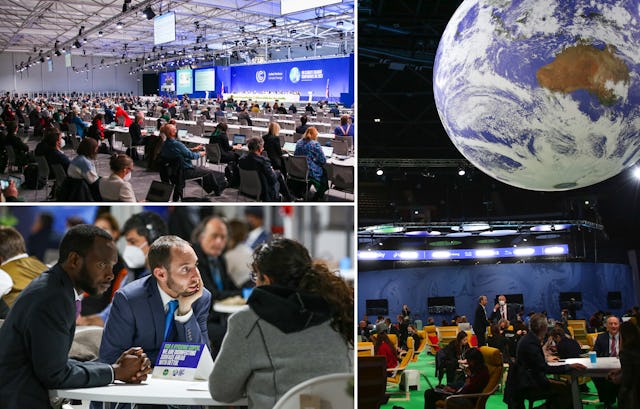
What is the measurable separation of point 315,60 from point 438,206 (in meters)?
5.11

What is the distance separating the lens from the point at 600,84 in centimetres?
217

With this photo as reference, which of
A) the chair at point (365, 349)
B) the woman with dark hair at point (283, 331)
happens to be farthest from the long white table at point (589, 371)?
the woman with dark hair at point (283, 331)

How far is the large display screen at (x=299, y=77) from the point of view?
11.2 feet

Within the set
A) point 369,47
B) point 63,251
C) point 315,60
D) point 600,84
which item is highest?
point 369,47

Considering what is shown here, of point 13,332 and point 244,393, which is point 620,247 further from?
point 13,332

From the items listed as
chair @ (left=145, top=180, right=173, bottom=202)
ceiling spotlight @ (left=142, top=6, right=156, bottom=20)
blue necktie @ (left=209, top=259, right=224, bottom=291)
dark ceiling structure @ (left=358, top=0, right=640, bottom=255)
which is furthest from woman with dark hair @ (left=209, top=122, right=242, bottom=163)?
dark ceiling structure @ (left=358, top=0, right=640, bottom=255)

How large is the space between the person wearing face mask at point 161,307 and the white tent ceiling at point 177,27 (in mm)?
966

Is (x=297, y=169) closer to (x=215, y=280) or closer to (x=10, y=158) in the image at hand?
(x=215, y=280)

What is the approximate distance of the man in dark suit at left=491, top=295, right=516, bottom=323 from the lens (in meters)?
8.41

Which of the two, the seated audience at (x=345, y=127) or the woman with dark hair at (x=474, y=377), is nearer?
Answer: the seated audience at (x=345, y=127)

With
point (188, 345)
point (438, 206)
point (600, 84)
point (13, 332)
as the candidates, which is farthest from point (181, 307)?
point (438, 206)

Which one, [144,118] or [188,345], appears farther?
[144,118]

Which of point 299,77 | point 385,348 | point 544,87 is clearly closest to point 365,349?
point 385,348

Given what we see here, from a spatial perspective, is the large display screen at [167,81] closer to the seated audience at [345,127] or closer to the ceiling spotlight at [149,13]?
the ceiling spotlight at [149,13]
